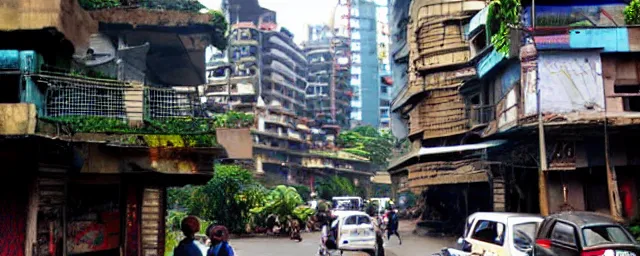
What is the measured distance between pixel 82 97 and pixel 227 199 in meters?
20.2

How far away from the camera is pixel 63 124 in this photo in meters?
12.5

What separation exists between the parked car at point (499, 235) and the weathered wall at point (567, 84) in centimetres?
607

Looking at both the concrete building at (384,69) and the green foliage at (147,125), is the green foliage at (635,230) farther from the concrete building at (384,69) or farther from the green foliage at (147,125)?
the concrete building at (384,69)

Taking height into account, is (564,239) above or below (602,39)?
below

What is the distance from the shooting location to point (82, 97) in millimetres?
14430

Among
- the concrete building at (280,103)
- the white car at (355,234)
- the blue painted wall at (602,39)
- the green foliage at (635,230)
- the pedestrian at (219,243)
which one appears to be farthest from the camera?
the concrete building at (280,103)

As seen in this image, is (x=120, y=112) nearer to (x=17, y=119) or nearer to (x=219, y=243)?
(x=17, y=119)

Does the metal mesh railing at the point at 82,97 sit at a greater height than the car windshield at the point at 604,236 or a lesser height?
greater

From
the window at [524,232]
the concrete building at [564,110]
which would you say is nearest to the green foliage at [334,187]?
the concrete building at [564,110]

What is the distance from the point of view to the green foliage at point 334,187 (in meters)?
73.1

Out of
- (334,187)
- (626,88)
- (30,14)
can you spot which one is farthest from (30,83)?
(334,187)

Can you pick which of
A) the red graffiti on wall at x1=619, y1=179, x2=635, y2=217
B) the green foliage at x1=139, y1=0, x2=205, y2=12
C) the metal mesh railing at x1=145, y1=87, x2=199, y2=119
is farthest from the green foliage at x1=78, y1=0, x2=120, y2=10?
the red graffiti on wall at x1=619, y1=179, x2=635, y2=217

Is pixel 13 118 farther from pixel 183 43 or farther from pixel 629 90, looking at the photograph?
pixel 629 90

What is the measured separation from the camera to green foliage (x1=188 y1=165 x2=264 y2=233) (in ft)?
111
